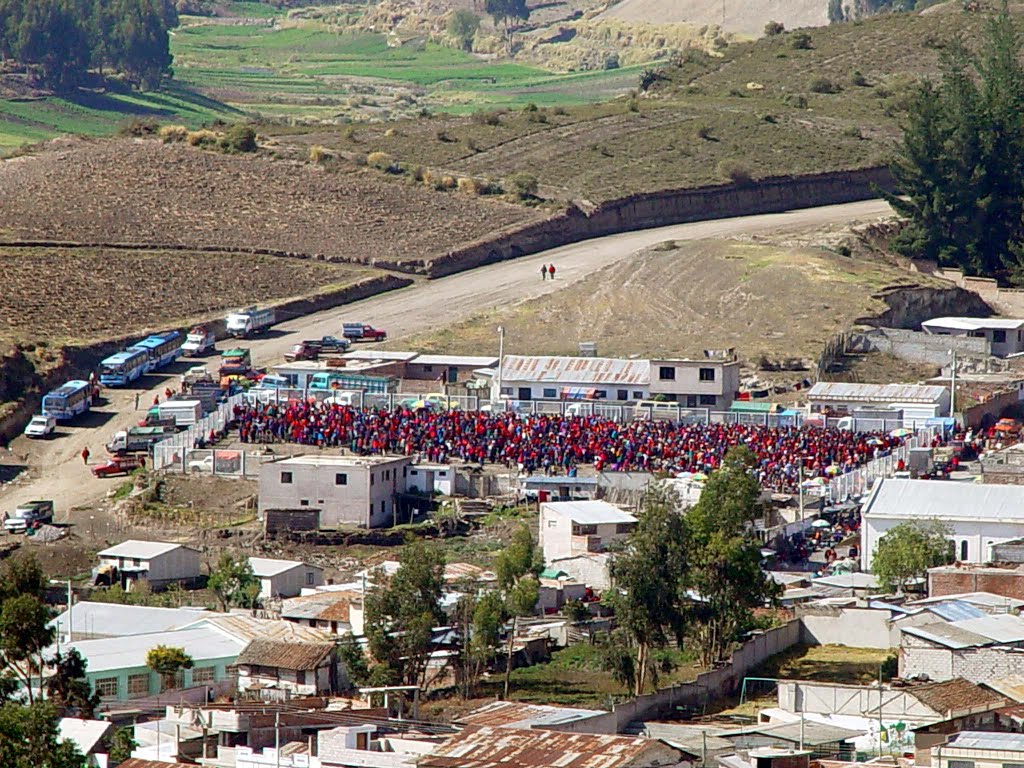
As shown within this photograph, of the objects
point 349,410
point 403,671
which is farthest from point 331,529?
point 403,671

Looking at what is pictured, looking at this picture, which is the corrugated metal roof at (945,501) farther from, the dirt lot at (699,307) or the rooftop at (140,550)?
the dirt lot at (699,307)

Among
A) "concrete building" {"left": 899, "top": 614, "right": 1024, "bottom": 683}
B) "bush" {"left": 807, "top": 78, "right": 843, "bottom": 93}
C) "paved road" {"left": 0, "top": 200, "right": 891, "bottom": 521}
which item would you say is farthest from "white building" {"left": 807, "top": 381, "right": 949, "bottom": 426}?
"bush" {"left": 807, "top": 78, "right": 843, "bottom": 93}

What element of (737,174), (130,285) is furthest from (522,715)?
(737,174)

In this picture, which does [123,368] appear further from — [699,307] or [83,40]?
[83,40]

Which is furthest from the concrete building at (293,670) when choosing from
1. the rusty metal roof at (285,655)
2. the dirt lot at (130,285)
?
the dirt lot at (130,285)

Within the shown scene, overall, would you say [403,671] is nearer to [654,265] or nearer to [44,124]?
[654,265]

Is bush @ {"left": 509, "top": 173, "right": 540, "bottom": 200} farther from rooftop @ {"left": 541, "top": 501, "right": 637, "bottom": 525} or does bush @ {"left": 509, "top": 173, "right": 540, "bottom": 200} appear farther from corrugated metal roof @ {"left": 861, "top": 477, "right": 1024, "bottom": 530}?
corrugated metal roof @ {"left": 861, "top": 477, "right": 1024, "bottom": 530}
